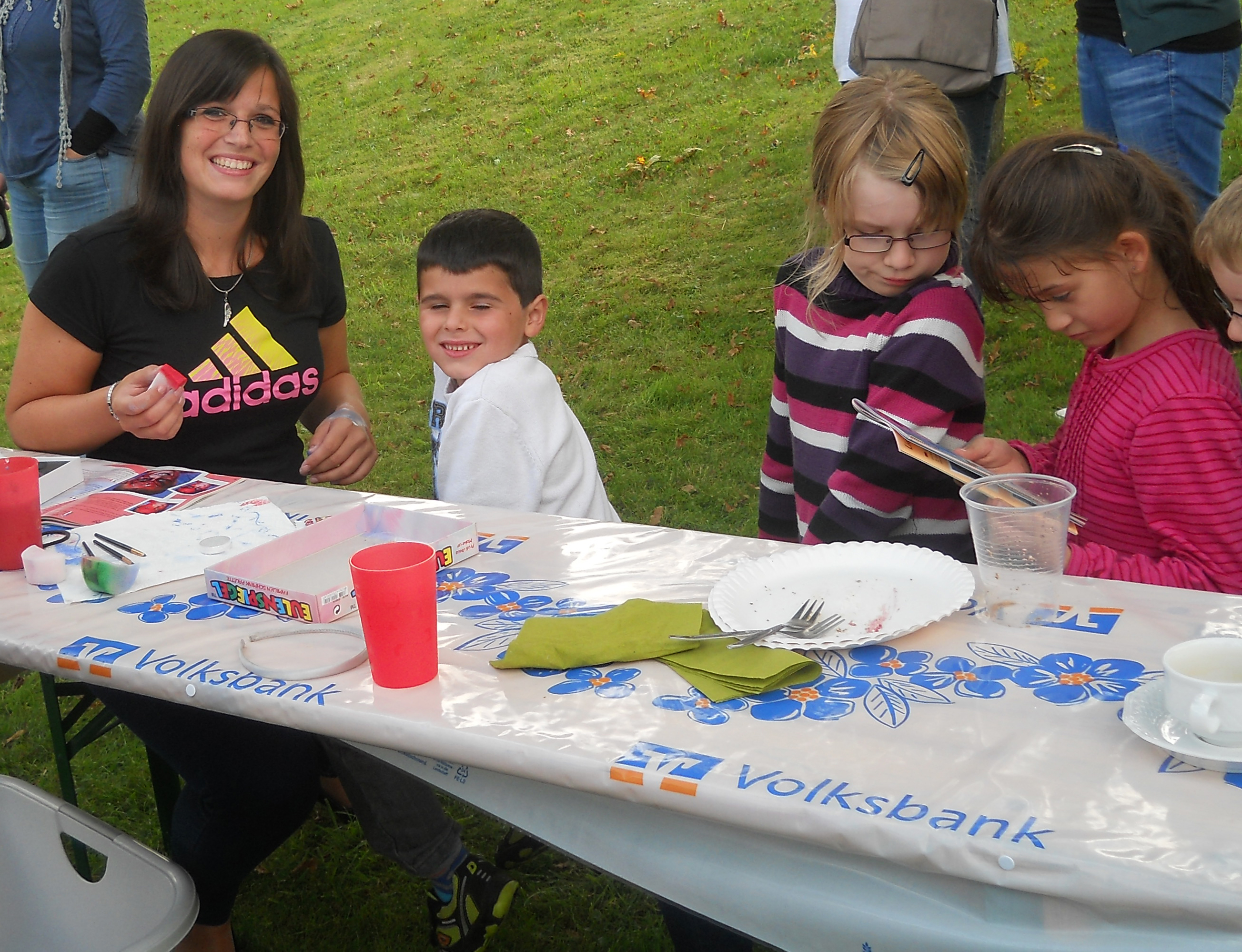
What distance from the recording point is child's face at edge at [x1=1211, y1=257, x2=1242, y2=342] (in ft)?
5.71

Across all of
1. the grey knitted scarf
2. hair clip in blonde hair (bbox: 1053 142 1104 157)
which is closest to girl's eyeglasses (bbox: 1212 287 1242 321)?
hair clip in blonde hair (bbox: 1053 142 1104 157)

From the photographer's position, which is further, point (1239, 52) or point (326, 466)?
point (1239, 52)

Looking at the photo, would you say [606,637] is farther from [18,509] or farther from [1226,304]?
[1226,304]

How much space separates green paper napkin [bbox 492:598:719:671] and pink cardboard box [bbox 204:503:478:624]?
21 cm

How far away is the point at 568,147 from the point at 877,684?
8501 millimetres

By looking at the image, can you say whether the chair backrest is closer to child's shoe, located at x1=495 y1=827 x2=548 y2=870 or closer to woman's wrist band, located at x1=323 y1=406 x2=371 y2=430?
child's shoe, located at x1=495 y1=827 x2=548 y2=870

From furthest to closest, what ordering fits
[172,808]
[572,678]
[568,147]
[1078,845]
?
1. [568,147]
2. [172,808]
3. [572,678]
4. [1078,845]

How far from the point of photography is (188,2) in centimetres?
1490

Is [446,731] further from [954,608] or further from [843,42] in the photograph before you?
[843,42]

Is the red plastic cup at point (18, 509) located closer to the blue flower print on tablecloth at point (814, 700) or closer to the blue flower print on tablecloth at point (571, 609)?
the blue flower print on tablecloth at point (571, 609)

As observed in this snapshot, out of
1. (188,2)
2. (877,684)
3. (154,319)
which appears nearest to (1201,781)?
(877,684)

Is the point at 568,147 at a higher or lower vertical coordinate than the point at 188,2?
lower

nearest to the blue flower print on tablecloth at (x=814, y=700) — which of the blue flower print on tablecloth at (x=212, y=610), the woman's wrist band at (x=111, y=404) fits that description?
the blue flower print on tablecloth at (x=212, y=610)

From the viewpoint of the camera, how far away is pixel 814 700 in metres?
1.38
